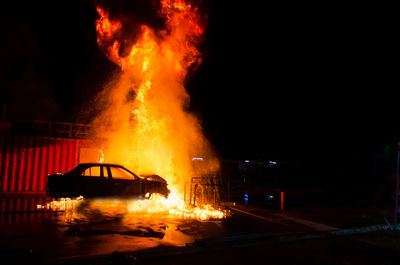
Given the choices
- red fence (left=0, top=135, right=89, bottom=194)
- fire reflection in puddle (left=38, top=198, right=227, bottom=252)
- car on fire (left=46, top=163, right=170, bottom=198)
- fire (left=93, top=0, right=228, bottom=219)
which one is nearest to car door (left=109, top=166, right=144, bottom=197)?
car on fire (left=46, top=163, right=170, bottom=198)

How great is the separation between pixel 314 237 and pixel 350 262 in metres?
2.12

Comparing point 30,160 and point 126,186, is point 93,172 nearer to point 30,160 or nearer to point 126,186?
point 126,186

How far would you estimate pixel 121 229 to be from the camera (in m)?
8.01

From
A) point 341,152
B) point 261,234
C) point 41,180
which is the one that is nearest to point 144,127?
point 41,180

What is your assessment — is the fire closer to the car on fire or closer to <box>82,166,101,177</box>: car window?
the car on fire

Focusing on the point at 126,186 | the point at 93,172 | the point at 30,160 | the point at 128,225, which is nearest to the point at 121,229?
the point at 128,225

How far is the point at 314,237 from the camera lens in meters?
8.23

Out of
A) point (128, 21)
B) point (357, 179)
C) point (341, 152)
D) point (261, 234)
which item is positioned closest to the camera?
point (261, 234)

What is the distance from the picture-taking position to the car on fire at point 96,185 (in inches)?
428

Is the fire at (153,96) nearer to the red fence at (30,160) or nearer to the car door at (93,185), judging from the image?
the red fence at (30,160)

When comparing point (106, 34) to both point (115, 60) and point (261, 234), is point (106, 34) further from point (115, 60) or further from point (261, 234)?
point (261, 234)

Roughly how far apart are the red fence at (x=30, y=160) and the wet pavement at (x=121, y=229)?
2.03 meters

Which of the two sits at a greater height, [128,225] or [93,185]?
[93,185]

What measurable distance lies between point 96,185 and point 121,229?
11.6ft
